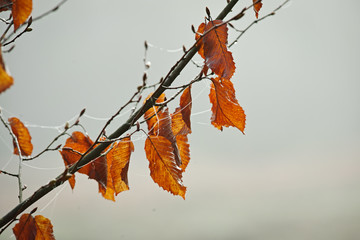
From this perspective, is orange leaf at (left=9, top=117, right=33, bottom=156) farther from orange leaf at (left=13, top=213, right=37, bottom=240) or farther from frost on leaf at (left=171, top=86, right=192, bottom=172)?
frost on leaf at (left=171, top=86, right=192, bottom=172)

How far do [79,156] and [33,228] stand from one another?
129 mm

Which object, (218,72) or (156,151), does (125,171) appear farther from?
(218,72)

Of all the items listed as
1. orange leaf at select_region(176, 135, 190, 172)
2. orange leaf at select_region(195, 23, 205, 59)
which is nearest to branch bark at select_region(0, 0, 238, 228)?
→ orange leaf at select_region(195, 23, 205, 59)

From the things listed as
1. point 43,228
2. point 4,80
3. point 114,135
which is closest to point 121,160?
point 114,135

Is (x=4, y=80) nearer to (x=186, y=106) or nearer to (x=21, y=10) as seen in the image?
(x=21, y=10)

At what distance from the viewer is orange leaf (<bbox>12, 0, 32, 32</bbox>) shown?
0.43 m

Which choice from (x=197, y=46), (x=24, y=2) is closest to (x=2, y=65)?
(x=24, y=2)

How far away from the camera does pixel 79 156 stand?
0.57m

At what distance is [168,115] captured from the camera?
0.55 metres

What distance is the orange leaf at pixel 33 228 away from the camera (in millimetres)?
545

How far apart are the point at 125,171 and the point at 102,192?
0.24ft

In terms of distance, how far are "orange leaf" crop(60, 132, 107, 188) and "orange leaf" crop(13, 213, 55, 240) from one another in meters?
0.07

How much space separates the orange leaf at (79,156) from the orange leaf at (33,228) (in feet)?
0.23

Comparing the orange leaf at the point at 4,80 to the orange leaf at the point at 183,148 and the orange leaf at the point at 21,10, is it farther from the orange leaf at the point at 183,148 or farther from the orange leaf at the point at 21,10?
the orange leaf at the point at 183,148
